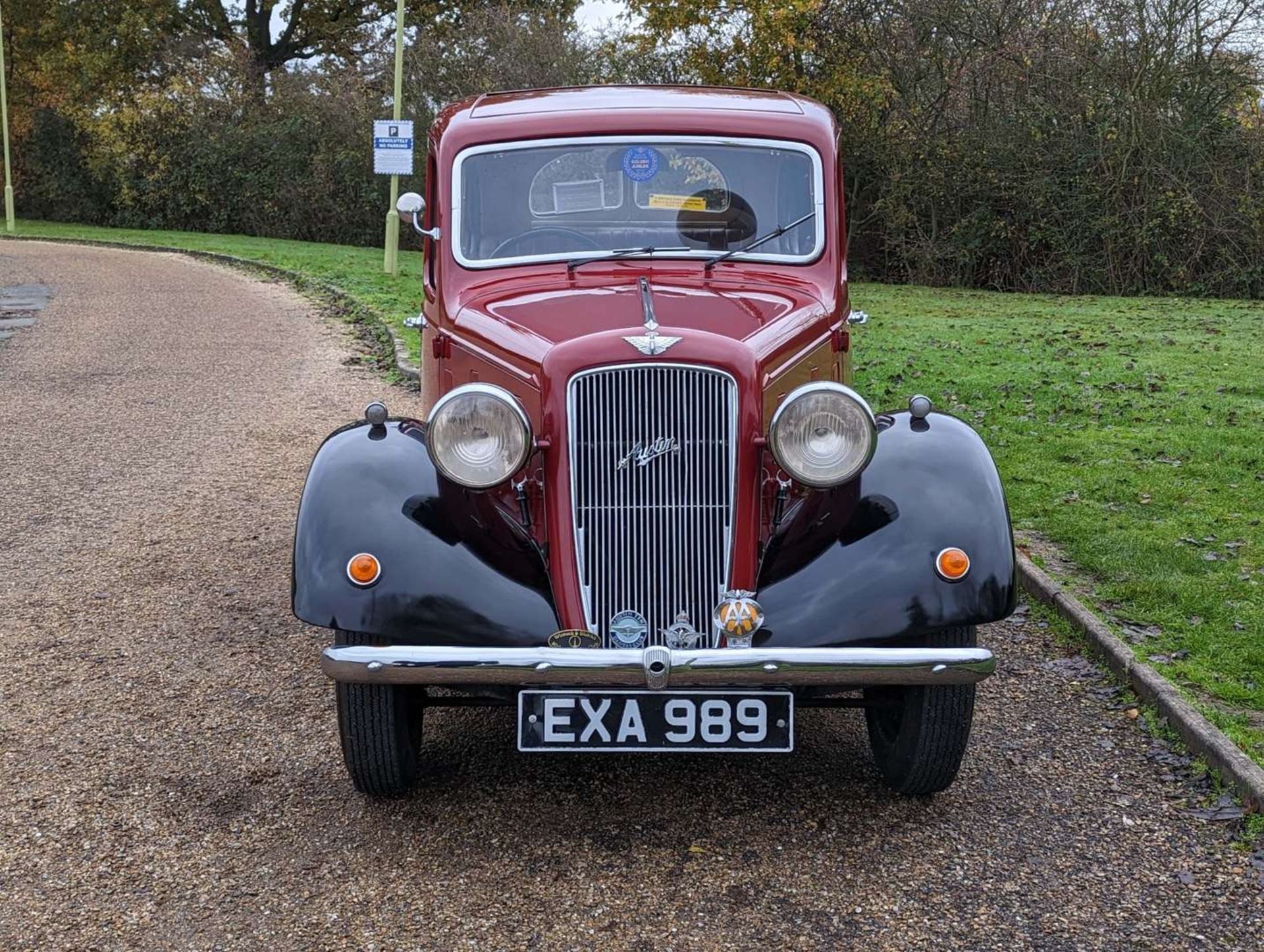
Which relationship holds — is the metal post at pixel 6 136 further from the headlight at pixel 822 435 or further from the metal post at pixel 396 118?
the headlight at pixel 822 435

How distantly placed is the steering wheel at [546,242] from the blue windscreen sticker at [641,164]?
294 mm

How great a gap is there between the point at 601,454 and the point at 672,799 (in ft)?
3.56

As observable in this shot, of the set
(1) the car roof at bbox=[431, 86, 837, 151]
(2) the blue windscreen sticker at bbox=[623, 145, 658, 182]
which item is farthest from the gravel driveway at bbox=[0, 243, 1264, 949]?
(1) the car roof at bbox=[431, 86, 837, 151]

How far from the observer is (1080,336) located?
44.5 ft

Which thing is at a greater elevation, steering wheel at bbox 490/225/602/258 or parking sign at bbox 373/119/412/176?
parking sign at bbox 373/119/412/176

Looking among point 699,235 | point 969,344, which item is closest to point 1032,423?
point 969,344

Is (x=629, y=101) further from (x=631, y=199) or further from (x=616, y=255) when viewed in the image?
(x=616, y=255)

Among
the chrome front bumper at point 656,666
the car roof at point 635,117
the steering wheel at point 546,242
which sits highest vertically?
the car roof at point 635,117

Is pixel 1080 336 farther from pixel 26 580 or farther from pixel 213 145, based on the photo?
pixel 213 145

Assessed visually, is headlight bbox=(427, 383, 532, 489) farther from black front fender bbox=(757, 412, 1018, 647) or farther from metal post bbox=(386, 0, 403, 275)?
metal post bbox=(386, 0, 403, 275)

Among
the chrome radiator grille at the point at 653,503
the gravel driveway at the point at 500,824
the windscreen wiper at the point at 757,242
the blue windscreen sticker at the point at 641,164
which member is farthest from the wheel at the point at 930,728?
the blue windscreen sticker at the point at 641,164

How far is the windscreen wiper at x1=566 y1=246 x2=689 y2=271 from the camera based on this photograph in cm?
450

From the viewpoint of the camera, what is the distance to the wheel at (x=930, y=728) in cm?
362

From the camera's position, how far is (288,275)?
1970cm
